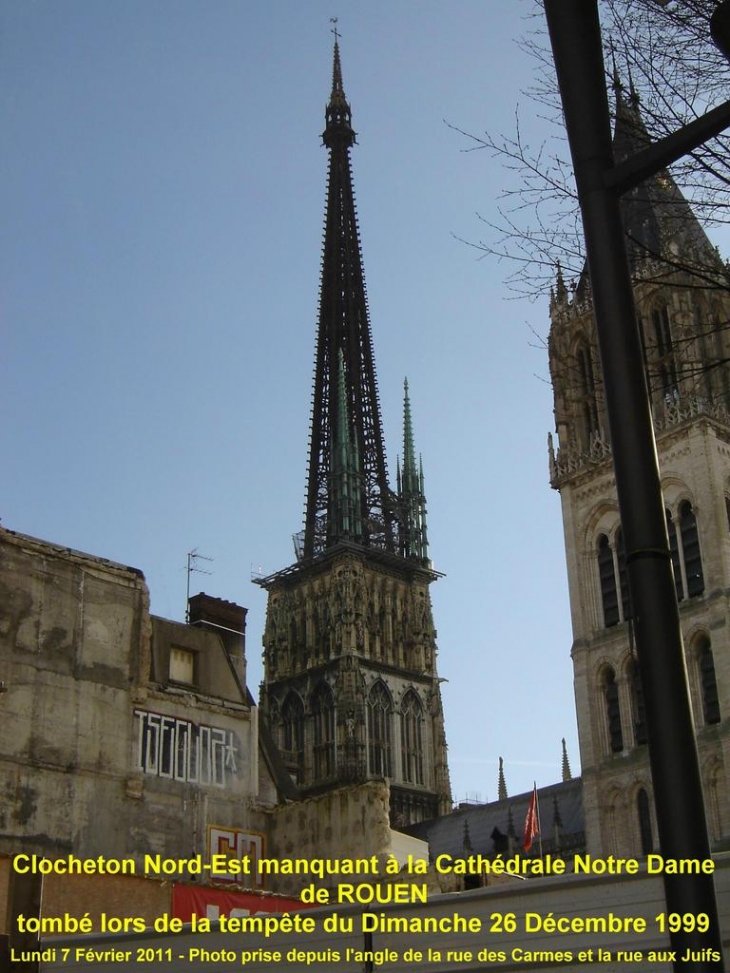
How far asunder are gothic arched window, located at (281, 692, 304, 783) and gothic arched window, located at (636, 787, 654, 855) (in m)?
39.1

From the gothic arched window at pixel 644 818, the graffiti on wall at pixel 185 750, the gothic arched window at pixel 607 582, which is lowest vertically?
the graffiti on wall at pixel 185 750

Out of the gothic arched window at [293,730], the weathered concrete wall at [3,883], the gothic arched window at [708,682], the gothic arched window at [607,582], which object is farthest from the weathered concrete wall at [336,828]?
the gothic arched window at [293,730]

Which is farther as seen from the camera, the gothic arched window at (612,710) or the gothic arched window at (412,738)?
the gothic arched window at (412,738)

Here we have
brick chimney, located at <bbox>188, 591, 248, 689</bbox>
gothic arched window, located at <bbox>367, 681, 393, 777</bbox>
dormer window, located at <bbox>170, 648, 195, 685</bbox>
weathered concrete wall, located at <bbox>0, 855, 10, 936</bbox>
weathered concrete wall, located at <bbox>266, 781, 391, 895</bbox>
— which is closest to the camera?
weathered concrete wall, located at <bbox>0, 855, 10, 936</bbox>

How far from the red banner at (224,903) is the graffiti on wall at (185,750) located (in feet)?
28.8

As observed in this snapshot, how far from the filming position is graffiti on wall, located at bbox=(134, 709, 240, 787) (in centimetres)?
3216

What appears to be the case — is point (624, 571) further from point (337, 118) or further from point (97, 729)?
point (337, 118)

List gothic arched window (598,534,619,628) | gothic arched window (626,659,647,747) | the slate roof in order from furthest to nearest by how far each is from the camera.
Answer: the slate roof, gothic arched window (598,534,619,628), gothic arched window (626,659,647,747)

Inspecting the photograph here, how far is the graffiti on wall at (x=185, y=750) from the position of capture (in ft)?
105

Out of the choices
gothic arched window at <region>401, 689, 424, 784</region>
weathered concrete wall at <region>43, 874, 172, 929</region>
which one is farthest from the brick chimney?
gothic arched window at <region>401, 689, 424, 784</region>

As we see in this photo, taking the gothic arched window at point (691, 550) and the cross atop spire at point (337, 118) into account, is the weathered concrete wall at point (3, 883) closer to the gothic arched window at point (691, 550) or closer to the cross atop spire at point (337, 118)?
the gothic arched window at point (691, 550)

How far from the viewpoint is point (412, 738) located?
96625 mm

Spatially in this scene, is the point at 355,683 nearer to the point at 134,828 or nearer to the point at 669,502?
the point at 669,502

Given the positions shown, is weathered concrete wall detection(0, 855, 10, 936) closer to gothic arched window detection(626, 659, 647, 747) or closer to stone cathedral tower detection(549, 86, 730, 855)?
stone cathedral tower detection(549, 86, 730, 855)
